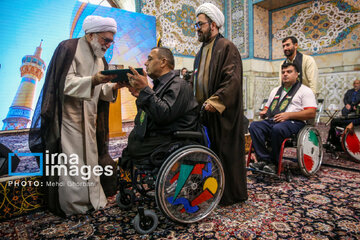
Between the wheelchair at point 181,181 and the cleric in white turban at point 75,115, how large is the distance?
512 mm

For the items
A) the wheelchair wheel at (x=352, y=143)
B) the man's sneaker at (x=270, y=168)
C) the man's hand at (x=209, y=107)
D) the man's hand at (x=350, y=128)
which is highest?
the man's hand at (x=209, y=107)

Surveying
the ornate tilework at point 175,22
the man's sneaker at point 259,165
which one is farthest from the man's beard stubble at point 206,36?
the ornate tilework at point 175,22

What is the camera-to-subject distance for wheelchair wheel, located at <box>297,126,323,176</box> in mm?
2496

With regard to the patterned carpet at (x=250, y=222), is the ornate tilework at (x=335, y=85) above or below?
above

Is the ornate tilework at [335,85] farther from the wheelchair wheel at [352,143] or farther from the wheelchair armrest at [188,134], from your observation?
the wheelchair armrest at [188,134]

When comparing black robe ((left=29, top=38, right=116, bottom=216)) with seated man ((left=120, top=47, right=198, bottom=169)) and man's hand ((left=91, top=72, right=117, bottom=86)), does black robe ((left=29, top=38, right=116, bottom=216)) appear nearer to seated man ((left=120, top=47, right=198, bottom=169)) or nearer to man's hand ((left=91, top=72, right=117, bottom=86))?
man's hand ((left=91, top=72, right=117, bottom=86))

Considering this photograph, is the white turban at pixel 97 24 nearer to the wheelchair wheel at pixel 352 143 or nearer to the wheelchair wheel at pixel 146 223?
the wheelchair wheel at pixel 146 223

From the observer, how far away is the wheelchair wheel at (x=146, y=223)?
166cm

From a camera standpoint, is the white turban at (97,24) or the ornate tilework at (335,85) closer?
the white turban at (97,24)

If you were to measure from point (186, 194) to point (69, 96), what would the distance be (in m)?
1.20

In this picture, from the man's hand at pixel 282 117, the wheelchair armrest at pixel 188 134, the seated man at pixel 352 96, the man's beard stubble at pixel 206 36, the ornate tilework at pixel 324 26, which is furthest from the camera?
the ornate tilework at pixel 324 26

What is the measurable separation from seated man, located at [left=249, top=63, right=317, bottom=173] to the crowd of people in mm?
592

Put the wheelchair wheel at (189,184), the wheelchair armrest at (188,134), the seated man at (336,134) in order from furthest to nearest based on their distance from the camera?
the seated man at (336,134) < the wheelchair armrest at (188,134) < the wheelchair wheel at (189,184)

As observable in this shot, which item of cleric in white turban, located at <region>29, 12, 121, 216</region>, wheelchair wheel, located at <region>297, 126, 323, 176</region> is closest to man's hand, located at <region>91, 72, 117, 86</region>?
cleric in white turban, located at <region>29, 12, 121, 216</region>
